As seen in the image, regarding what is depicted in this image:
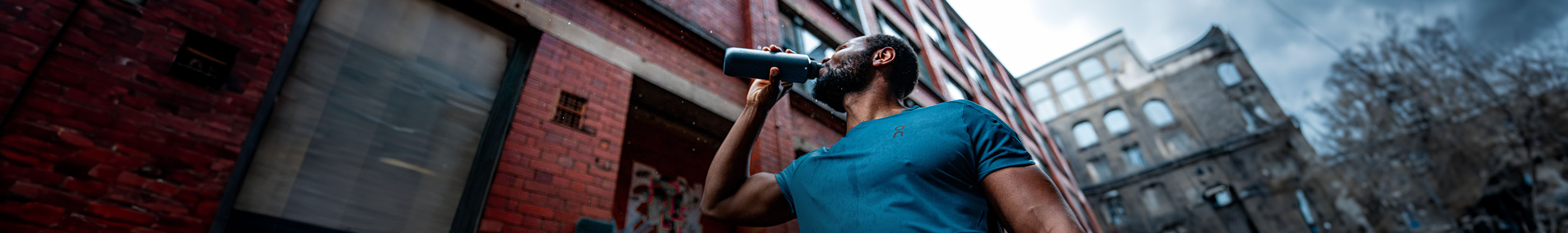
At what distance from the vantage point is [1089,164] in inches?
1145

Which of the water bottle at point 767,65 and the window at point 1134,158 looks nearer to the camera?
the water bottle at point 767,65

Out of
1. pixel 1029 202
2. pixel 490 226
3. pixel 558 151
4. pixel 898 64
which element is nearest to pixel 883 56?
pixel 898 64

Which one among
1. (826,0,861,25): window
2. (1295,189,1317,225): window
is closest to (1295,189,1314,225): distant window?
(1295,189,1317,225): window

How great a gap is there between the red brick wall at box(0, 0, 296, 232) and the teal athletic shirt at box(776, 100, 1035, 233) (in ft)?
9.55

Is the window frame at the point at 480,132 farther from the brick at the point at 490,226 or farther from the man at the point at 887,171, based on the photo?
the man at the point at 887,171

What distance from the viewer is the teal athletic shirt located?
124cm

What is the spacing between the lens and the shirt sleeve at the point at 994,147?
1305 mm

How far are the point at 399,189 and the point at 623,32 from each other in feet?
8.43

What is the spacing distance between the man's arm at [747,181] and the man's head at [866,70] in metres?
0.20

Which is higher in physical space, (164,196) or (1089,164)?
(1089,164)

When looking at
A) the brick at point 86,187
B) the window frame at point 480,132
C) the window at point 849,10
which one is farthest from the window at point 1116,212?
the brick at point 86,187

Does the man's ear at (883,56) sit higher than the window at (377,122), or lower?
higher

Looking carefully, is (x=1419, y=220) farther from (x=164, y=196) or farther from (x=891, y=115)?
(x=164, y=196)

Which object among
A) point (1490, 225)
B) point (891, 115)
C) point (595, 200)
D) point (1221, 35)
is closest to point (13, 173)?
point (595, 200)
